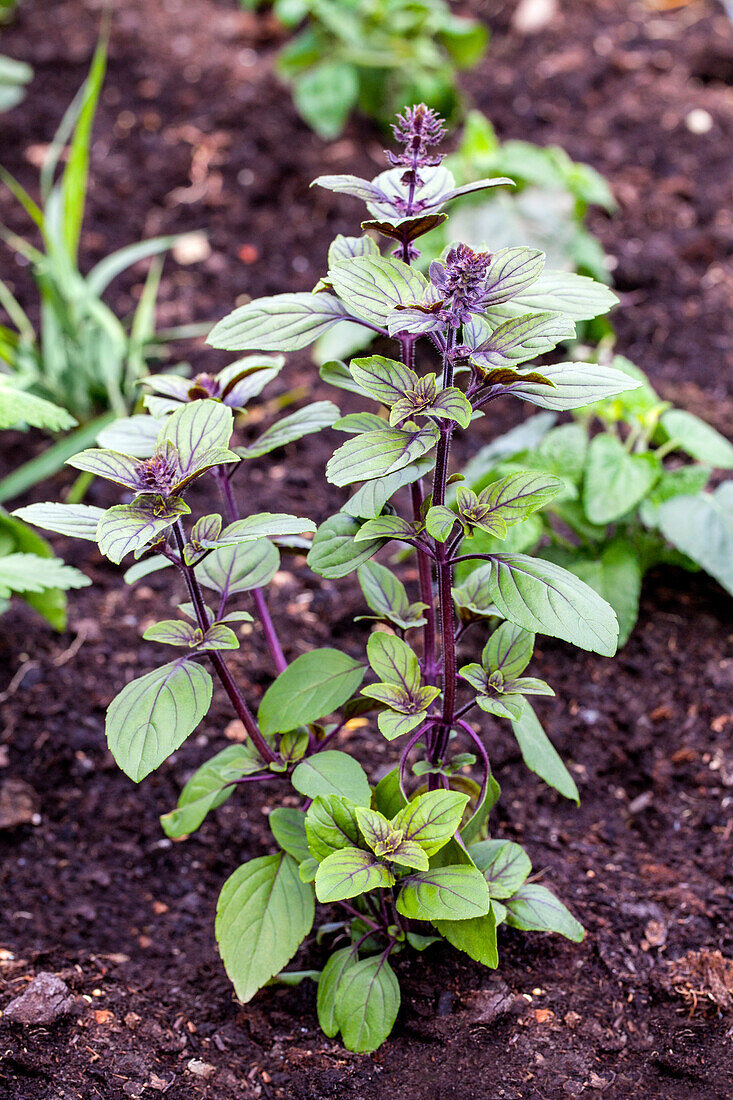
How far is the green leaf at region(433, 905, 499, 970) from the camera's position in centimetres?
123

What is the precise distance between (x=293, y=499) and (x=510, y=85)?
235cm

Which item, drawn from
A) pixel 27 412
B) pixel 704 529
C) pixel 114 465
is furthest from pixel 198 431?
pixel 704 529

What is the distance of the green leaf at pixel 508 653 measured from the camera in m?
1.31

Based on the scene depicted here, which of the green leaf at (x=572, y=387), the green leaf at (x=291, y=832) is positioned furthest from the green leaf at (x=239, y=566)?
the green leaf at (x=572, y=387)

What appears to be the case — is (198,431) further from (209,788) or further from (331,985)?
(331,985)

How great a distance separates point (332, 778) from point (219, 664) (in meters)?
0.23

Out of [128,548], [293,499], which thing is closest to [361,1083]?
[128,548]

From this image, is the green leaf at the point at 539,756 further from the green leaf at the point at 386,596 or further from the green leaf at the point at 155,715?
the green leaf at the point at 155,715

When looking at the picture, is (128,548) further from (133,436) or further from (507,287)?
(507,287)

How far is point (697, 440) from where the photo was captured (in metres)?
2.02

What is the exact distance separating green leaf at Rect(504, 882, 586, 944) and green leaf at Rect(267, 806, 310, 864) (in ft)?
1.05

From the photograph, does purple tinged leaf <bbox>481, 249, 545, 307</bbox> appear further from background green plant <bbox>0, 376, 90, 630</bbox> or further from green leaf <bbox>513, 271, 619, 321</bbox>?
background green plant <bbox>0, 376, 90, 630</bbox>

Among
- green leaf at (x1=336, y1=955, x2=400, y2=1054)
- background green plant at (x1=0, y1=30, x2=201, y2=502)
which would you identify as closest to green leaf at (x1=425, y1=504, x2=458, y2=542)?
green leaf at (x1=336, y1=955, x2=400, y2=1054)

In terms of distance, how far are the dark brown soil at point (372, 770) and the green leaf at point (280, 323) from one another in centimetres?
94
